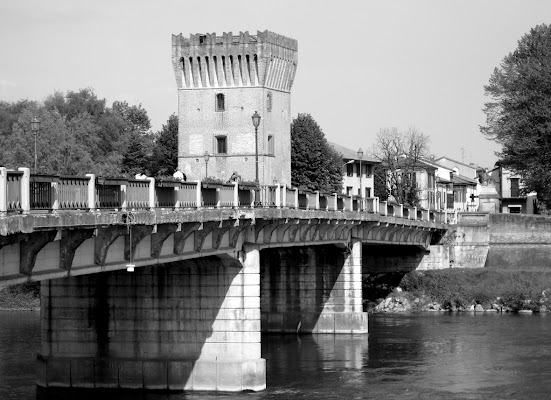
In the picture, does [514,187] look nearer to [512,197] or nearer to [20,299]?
[512,197]

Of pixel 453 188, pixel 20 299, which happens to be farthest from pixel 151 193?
pixel 453 188

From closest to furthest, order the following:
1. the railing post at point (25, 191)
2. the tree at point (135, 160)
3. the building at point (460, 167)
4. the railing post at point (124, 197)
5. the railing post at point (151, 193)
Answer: the railing post at point (25, 191), the railing post at point (124, 197), the railing post at point (151, 193), the tree at point (135, 160), the building at point (460, 167)

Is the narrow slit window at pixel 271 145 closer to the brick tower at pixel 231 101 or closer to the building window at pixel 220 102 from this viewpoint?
the brick tower at pixel 231 101

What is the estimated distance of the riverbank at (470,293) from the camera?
8806cm

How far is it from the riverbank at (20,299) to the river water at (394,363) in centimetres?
924

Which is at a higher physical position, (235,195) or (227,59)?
(227,59)

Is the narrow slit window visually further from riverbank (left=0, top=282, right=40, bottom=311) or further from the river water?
the river water

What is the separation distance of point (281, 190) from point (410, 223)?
32681 millimetres

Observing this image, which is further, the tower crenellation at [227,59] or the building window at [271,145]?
the building window at [271,145]

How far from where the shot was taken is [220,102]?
11481 centimetres

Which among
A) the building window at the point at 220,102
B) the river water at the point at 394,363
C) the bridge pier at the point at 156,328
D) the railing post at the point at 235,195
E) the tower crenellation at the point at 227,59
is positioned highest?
the tower crenellation at the point at 227,59

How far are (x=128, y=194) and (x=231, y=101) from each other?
77462mm

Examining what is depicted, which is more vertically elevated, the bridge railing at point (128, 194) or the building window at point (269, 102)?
the building window at point (269, 102)

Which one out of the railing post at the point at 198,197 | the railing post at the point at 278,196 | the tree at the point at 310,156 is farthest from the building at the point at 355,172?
the railing post at the point at 198,197
